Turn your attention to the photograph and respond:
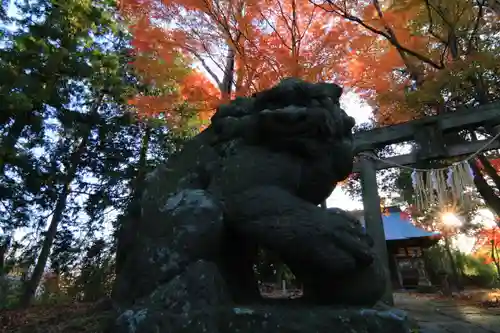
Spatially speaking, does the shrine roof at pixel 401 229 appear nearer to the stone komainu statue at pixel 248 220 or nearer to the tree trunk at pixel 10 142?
the tree trunk at pixel 10 142

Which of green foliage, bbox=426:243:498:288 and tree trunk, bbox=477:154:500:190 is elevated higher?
tree trunk, bbox=477:154:500:190

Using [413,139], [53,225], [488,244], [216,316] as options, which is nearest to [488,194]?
[413,139]

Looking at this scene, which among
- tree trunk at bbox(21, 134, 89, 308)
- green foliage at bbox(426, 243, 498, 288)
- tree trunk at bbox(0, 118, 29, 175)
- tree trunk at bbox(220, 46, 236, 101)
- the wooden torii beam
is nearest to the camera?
the wooden torii beam

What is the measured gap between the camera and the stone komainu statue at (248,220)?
4.76ft

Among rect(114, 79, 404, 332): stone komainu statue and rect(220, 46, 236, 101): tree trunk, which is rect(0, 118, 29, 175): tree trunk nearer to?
rect(220, 46, 236, 101): tree trunk

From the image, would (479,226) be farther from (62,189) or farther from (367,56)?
(62,189)

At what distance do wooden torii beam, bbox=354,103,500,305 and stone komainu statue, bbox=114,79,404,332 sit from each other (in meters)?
4.09

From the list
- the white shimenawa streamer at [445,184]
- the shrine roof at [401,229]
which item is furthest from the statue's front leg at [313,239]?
the shrine roof at [401,229]

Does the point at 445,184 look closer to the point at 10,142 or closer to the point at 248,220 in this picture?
the point at 248,220

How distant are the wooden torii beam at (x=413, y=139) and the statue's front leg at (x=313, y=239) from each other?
4.11 m

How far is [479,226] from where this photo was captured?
1302 cm

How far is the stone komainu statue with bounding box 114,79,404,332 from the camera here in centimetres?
145

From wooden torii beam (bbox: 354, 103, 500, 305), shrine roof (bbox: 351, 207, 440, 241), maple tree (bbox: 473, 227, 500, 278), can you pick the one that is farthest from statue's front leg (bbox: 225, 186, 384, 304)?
maple tree (bbox: 473, 227, 500, 278)

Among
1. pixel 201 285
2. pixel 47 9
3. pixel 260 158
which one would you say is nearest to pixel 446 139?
pixel 260 158
